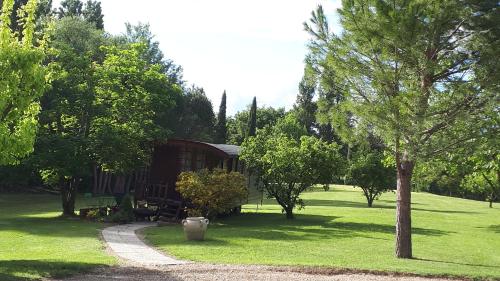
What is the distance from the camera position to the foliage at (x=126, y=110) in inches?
977

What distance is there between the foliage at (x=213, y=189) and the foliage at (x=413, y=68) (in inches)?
360

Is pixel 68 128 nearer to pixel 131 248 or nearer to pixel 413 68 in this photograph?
pixel 131 248

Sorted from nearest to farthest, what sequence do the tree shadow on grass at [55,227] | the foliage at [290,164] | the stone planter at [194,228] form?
1. the stone planter at [194,228]
2. the tree shadow on grass at [55,227]
3. the foliage at [290,164]

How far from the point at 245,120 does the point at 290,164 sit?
57.8m

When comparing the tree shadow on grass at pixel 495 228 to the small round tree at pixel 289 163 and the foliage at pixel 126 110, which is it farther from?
the foliage at pixel 126 110

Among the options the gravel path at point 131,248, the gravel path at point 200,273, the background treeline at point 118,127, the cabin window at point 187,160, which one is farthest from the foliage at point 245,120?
the gravel path at point 200,273

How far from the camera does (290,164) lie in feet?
83.0

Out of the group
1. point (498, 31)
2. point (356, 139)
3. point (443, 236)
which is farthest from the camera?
point (443, 236)

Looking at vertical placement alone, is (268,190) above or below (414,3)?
below

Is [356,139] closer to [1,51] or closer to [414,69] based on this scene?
[414,69]

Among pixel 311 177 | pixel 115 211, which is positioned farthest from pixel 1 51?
pixel 311 177

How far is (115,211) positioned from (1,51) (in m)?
15.6

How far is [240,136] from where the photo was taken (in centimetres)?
8006

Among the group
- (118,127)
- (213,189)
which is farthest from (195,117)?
(213,189)
